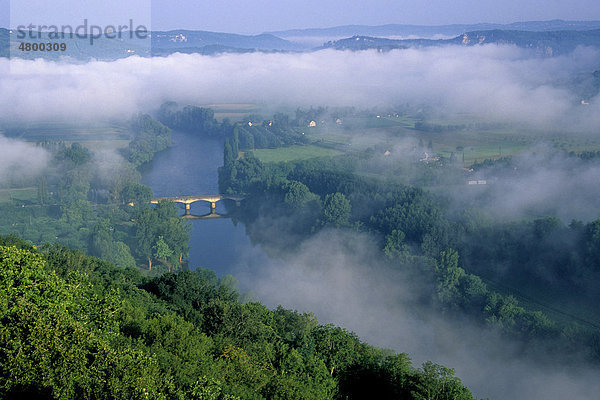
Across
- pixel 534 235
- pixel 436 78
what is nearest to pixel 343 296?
pixel 534 235

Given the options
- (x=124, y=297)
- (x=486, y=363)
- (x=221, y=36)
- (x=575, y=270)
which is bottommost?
(x=486, y=363)

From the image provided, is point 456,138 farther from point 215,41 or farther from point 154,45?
point 215,41

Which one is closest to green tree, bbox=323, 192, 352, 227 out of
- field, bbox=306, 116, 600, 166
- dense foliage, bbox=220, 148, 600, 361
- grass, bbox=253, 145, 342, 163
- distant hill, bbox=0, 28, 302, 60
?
dense foliage, bbox=220, 148, 600, 361

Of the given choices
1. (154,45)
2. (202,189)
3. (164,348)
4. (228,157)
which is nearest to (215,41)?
(154,45)

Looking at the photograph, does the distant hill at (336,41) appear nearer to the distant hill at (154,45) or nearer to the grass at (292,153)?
the distant hill at (154,45)

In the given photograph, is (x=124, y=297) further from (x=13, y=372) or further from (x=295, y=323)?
(x=13, y=372)

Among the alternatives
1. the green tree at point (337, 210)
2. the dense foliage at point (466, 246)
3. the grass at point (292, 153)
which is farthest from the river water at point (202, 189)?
the green tree at point (337, 210)
